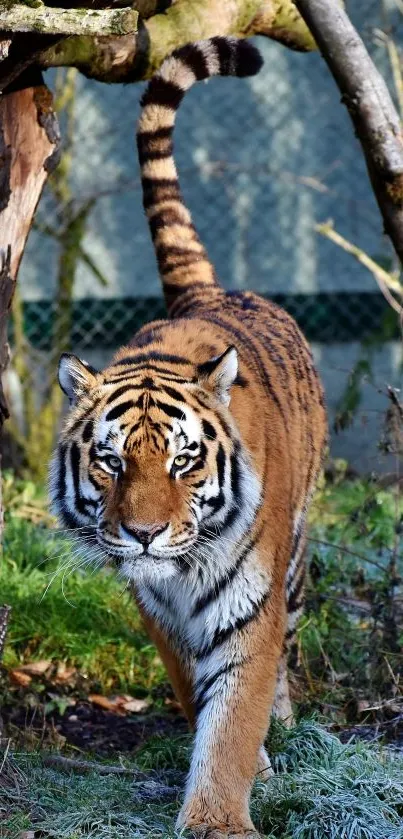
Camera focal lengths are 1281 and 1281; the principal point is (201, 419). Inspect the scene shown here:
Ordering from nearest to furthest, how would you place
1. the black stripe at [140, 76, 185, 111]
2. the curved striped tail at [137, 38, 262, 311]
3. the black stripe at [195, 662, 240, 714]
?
1. the black stripe at [195, 662, 240, 714]
2. the black stripe at [140, 76, 185, 111]
3. the curved striped tail at [137, 38, 262, 311]

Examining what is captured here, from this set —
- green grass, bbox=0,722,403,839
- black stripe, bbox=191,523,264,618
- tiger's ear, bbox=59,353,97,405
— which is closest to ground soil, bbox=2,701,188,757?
green grass, bbox=0,722,403,839

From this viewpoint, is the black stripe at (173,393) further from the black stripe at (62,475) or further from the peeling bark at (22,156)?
the peeling bark at (22,156)

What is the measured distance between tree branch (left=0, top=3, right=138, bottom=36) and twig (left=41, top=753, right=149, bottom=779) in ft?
6.69

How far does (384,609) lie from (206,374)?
134cm

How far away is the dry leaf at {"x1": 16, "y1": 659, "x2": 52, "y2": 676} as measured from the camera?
467 centimetres

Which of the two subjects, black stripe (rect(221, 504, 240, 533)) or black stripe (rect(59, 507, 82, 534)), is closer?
black stripe (rect(221, 504, 240, 533))

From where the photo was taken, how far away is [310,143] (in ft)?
28.0

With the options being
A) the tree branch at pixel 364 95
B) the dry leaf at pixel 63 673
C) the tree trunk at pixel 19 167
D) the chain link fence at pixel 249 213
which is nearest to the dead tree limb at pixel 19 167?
the tree trunk at pixel 19 167

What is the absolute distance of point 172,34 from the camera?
4.34 meters

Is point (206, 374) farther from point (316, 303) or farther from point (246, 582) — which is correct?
point (316, 303)

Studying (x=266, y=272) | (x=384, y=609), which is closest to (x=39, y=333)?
(x=266, y=272)

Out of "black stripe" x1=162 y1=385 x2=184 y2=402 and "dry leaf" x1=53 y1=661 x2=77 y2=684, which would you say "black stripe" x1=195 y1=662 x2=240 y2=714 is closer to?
"black stripe" x1=162 y1=385 x2=184 y2=402

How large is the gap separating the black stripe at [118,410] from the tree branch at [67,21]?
945 mm

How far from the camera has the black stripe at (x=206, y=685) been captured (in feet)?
11.0
